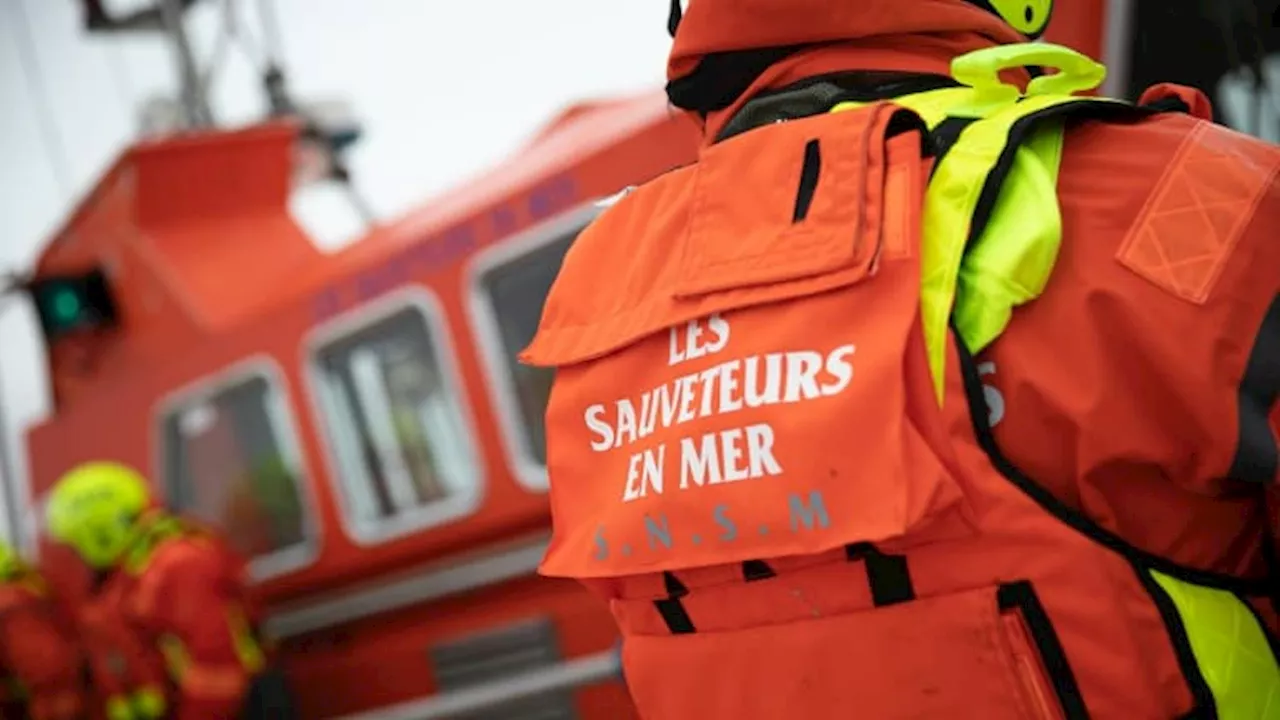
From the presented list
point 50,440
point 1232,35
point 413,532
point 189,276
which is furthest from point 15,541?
point 1232,35

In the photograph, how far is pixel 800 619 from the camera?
1.13 m

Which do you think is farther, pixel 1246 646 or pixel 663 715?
pixel 663 715

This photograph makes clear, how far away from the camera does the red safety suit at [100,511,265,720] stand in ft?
12.9

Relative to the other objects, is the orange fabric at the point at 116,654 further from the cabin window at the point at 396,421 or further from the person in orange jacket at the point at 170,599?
the cabin window at the point at 396,421

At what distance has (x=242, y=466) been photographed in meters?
4.21

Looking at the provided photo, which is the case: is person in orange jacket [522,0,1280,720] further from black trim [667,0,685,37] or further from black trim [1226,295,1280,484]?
black trim [667,0,685,37]

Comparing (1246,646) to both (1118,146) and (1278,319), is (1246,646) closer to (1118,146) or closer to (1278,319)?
(1278,319)

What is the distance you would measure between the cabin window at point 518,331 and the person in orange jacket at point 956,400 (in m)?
2.01

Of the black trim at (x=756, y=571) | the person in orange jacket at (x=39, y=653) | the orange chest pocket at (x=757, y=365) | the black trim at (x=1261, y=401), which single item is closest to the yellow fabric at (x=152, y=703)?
the person in orange jacket at (x=39, y=653)

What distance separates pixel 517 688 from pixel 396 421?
0.90 meters

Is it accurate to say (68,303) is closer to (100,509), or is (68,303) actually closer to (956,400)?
(100,509)

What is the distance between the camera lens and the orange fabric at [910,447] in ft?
3.32

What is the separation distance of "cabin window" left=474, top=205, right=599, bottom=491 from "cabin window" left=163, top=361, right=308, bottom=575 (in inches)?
32.7

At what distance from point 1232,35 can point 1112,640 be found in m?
1.72
